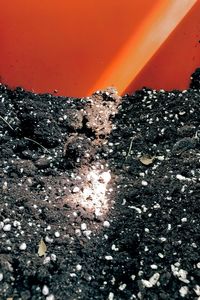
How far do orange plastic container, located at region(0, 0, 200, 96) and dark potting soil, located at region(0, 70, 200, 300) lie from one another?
0.06 m

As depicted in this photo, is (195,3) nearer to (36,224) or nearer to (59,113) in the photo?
(59,113)

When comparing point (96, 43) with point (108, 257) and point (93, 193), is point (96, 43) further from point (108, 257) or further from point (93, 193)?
point (108, 257)

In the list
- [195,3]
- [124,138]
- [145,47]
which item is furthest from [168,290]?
[195,3]

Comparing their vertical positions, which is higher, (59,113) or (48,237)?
(59,113)

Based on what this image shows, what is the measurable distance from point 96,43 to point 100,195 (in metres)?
0.61

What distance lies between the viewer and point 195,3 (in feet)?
5.86

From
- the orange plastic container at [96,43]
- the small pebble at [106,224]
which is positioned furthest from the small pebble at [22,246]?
the orange plastic container at [96,43]

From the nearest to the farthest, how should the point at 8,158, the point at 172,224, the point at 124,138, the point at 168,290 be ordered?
1. the point at 168,290
2. the point at 172,224
3. the point at 8,158
4. the point at 124,138

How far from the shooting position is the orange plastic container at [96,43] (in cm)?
177

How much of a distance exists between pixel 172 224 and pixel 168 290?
20cm

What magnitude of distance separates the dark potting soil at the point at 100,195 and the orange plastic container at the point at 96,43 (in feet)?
0.19

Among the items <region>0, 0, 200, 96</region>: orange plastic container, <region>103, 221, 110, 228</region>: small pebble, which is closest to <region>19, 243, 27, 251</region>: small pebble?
<region>103, 221, 110, 228</region>: small pebble

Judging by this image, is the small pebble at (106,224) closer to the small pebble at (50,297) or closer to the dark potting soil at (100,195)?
the dark potting soil at (100,195)

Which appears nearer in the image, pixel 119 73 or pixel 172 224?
pixel 172 224
